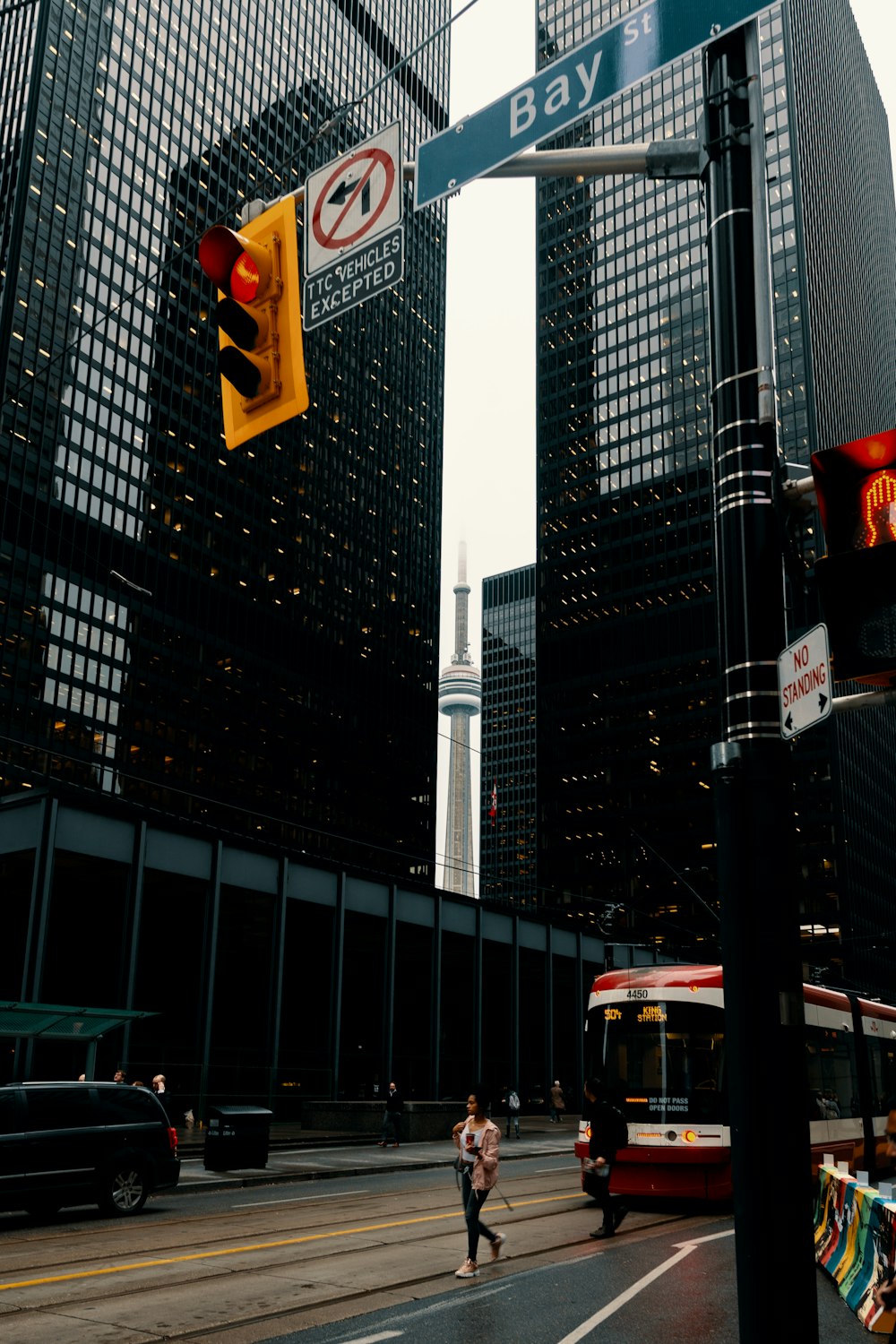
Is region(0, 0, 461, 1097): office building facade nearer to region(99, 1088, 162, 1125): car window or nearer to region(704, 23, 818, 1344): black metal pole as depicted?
region(99, 1088, 162, 1125): car window

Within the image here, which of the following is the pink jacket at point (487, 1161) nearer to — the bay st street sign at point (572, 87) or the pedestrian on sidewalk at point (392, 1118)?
the bay st street sign at point (572, 87)

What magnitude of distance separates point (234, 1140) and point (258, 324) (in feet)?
65.7

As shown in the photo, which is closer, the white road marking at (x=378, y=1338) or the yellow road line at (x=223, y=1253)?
the white road marking at (x=378, y=1338)

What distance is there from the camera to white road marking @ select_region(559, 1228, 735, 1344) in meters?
8.64

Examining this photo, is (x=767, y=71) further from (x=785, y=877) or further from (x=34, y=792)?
(x=785, y=877)

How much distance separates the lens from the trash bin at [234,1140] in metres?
22.8

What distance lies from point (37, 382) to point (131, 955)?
224 feet

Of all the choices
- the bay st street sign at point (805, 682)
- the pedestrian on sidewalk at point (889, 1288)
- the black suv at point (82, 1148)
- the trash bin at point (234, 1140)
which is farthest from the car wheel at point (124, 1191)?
the bay st street sign at point (805, 682)

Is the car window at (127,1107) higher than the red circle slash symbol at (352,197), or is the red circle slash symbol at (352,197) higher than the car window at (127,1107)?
the red circle slash symbol at (352,197)

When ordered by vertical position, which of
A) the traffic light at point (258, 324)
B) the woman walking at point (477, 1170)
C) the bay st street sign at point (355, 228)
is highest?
the bay st street sign at point (355, 228)

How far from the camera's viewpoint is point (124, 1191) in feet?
53.7

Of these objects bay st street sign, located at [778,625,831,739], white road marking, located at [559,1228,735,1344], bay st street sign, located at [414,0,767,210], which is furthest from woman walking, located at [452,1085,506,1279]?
bay st street sign, located at [414,0,767,210]

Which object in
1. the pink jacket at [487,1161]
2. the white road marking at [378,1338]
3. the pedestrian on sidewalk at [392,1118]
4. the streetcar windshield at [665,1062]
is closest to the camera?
the white road marking at [378,1338]

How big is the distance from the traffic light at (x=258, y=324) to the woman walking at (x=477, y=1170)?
26.0 ft
